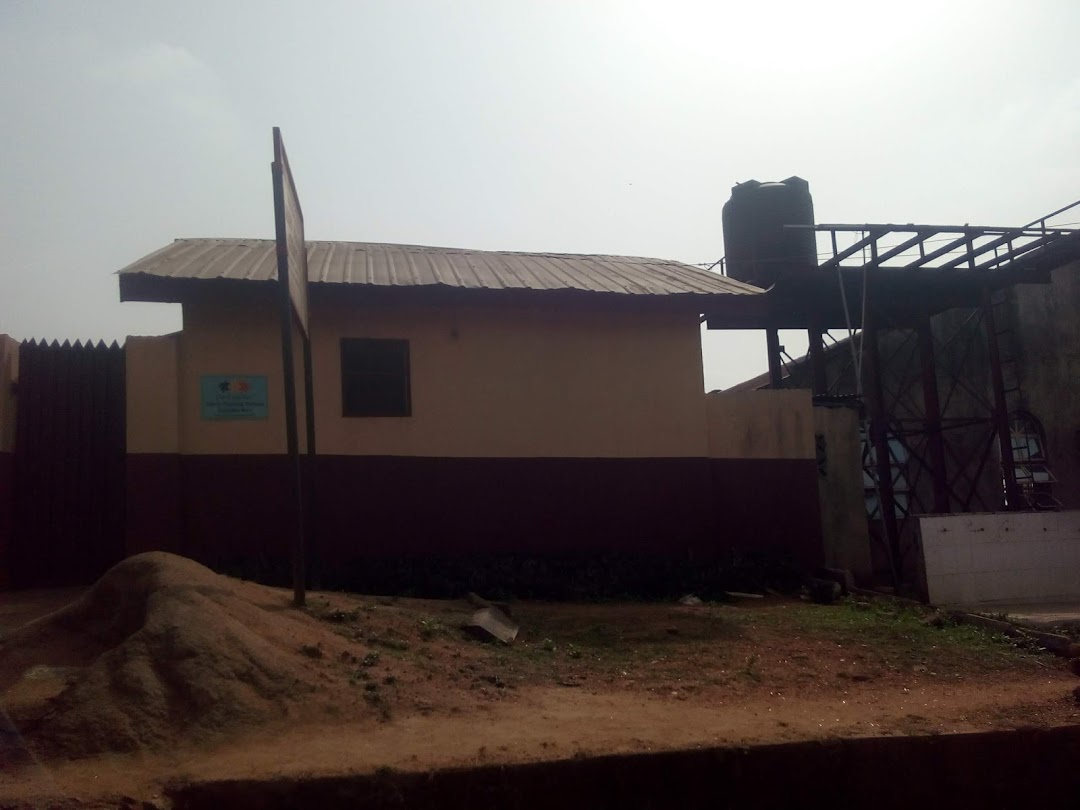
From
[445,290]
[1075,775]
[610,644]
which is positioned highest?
[445,290]

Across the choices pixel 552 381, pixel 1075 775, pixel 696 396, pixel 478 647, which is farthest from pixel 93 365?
pixel 1075 775

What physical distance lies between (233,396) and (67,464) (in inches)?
77.5

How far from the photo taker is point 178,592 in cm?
568

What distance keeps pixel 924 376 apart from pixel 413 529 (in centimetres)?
1038

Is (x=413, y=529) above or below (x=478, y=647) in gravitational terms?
above

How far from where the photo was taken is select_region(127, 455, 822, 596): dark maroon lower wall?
10.0 metres

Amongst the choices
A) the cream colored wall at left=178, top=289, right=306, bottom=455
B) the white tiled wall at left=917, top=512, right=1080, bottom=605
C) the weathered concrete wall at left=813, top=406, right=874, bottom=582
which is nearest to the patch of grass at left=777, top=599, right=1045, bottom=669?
the white tiled wall at left=917, top=512, right=1080, bottom=605

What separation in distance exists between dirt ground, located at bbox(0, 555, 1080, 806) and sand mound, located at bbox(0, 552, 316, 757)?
1 centimetres

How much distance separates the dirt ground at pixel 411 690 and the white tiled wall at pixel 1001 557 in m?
3.35

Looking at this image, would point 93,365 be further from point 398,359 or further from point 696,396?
point 696,396

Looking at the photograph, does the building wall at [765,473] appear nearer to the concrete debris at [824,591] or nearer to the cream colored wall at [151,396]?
the concrete debris at [824,591]

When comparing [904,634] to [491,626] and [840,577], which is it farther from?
[491,626]

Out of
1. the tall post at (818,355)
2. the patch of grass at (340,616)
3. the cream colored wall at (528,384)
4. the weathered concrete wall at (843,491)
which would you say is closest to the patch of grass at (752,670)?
the patch of grass at (340,616)

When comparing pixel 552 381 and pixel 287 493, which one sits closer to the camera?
pixel 287 493
